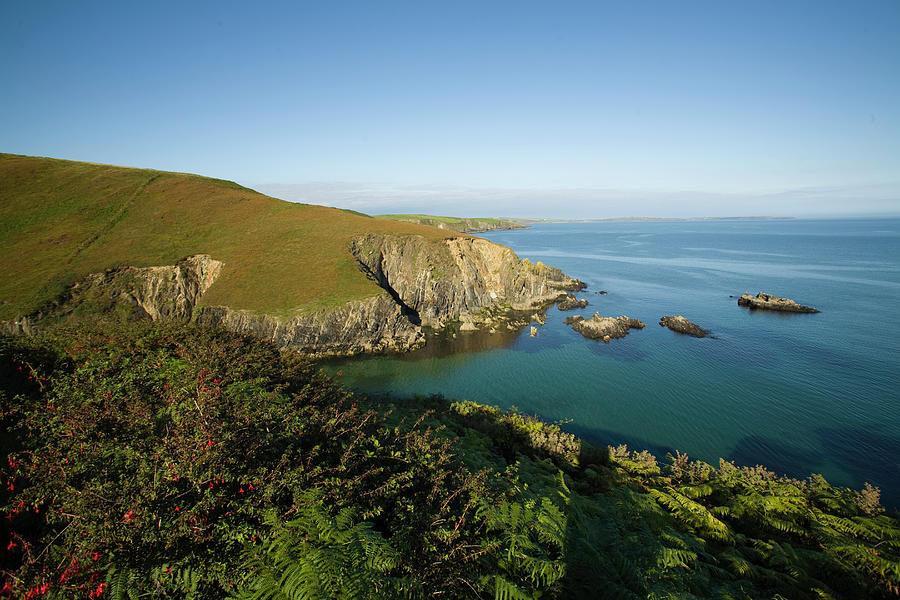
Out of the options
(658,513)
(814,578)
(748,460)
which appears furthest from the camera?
(748,460)

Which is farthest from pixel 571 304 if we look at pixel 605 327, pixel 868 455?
pixel 868 455

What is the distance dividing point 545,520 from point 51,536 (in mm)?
7366

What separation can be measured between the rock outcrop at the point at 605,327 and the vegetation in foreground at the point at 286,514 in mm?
36299

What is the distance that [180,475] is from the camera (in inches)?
191

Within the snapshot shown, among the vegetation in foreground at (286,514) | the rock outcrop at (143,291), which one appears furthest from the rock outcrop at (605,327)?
the rock outcrop at (143,291)

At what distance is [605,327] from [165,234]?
65369 millimetres

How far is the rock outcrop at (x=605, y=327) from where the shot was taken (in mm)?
45969

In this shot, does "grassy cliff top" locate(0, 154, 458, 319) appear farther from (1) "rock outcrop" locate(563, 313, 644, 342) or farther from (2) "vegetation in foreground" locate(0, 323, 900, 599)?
(2) "vegetation in foreground" locate(0, 323, 900, 599)

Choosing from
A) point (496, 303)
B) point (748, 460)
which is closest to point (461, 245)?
point (496, 303)

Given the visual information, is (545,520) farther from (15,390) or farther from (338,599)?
(15,390)

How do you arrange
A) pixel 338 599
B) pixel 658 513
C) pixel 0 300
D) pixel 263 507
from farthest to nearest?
pixel 0 300 < pixel 658 513 < pixel 263 507 < pixel 338 599

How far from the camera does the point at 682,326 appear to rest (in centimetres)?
4812

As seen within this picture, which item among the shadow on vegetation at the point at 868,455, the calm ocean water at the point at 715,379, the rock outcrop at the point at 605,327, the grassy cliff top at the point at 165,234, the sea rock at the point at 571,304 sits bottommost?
the shadow on vegetation at the point at 868,455

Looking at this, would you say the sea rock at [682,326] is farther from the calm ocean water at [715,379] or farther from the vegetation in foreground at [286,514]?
the vegetation in foreground at [286,514]
